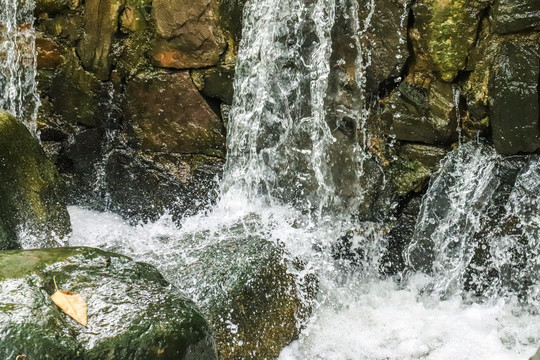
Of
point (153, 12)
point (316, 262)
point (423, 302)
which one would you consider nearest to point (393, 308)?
point (423, 302)

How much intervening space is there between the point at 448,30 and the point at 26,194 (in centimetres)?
275

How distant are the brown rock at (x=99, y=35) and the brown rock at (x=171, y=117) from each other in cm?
31

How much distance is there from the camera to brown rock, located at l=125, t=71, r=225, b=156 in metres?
4.73

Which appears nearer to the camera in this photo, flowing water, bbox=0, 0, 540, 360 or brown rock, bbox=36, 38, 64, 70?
flowing water, bbox=0, 0, 540, 360

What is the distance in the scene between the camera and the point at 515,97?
3.54m

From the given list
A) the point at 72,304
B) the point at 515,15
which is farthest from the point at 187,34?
the point at 72,304

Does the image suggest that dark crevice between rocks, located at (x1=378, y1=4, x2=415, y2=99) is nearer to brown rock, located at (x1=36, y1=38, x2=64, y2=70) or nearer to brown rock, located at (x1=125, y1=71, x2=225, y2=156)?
brown rock, located at (x1=125, y1=71, x2=225, y2=156)

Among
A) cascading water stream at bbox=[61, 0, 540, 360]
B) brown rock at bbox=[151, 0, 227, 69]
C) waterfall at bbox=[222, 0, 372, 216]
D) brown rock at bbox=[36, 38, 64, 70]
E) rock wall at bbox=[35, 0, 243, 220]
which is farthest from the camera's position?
brown rock at bbox=[36, 38, 64, 70]

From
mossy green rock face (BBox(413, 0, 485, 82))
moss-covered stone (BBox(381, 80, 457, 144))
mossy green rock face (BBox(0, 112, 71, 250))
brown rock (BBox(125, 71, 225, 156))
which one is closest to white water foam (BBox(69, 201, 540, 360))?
mossy green rock face (BBox(0, 112, 71, 250))

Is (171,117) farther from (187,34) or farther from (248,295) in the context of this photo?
(248,295)

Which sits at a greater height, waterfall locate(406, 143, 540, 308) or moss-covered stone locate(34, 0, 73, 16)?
moss-covered stone locate(34, 0, 73, 16)

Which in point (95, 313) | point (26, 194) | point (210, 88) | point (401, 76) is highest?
point (401, 76)

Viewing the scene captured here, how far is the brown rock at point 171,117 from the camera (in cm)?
473

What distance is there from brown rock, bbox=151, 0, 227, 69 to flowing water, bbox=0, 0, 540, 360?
0.89 feet
